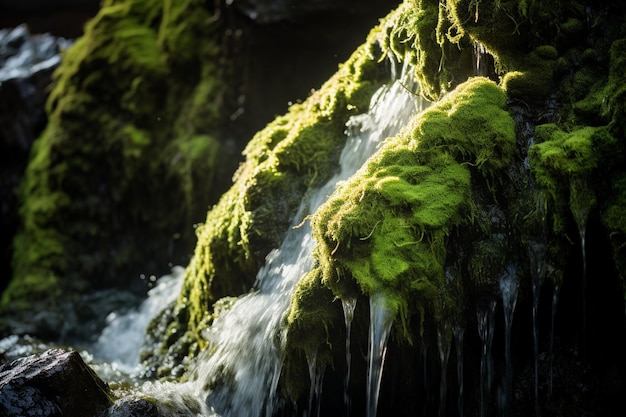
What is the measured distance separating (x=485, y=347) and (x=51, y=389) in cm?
298

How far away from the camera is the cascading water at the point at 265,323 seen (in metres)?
4.43

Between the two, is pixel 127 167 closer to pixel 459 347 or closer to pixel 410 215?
pixel 410 215

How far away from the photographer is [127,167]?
10.0 metres

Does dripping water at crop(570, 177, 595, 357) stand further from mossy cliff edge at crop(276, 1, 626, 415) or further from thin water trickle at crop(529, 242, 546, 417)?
thin water trickle at crop(529, 242, 546, 417)

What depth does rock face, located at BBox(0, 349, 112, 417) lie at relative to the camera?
383cm

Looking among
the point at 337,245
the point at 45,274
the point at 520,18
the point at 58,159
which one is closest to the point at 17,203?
the point at 58,159

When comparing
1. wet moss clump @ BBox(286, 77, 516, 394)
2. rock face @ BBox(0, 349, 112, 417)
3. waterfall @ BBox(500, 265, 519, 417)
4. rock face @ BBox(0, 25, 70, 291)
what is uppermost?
rock face @ BBox(0, 25, 70, 291)

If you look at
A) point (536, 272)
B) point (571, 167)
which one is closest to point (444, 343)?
point (536, 272)

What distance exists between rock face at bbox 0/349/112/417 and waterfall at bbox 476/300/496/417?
2.68 m

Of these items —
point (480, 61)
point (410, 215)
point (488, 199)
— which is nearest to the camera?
point (410, 215)

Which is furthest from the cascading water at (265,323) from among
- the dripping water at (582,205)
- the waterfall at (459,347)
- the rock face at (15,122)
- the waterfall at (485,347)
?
the rock face at (15,122)

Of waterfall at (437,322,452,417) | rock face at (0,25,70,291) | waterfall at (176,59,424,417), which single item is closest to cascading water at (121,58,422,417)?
waterfall at (176,59,424,417)

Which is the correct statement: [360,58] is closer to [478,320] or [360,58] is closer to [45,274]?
[478,320]

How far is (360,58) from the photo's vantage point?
625cm
